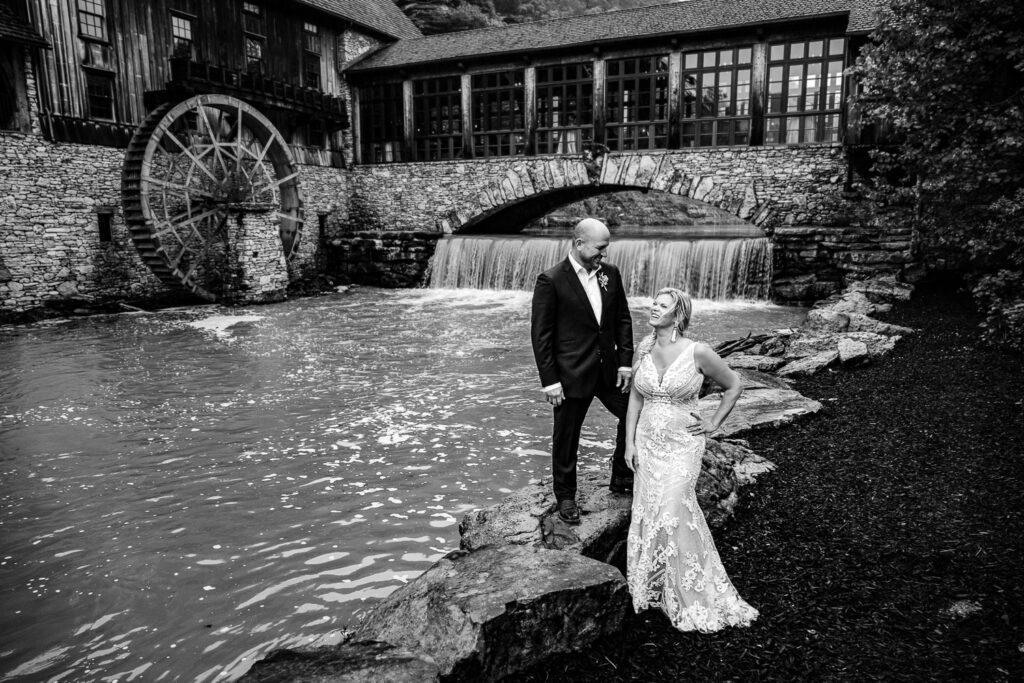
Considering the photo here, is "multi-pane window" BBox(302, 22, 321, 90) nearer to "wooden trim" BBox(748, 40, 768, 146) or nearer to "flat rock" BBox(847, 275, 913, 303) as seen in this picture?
"wooden trim" BBox(748, 40, 768, 146)

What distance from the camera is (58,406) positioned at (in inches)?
344

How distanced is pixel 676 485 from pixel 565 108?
66.2 ft

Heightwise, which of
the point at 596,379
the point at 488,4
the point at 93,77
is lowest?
the point at 596,379

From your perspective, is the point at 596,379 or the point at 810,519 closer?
the point at 596,379

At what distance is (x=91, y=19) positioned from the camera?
16.9 meters

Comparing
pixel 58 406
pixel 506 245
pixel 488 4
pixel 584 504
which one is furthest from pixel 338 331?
pixel 488 4

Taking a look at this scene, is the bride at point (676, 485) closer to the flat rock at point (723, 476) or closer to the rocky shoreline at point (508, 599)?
the rocky shoreline at point (508, 599)

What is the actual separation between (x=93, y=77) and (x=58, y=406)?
38.5ft

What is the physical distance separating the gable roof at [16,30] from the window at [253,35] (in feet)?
20.2

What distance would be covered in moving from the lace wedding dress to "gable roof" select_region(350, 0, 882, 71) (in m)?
16.8

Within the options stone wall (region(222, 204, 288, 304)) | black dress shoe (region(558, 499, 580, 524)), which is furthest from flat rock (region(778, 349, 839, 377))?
stone wall (region(222, 204, 288, 304))

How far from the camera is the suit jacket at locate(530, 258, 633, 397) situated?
4008 millimetres

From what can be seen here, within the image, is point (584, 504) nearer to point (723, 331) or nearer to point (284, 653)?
point (284, 653)

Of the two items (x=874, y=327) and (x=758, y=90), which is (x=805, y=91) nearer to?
(x=758, y=90)
